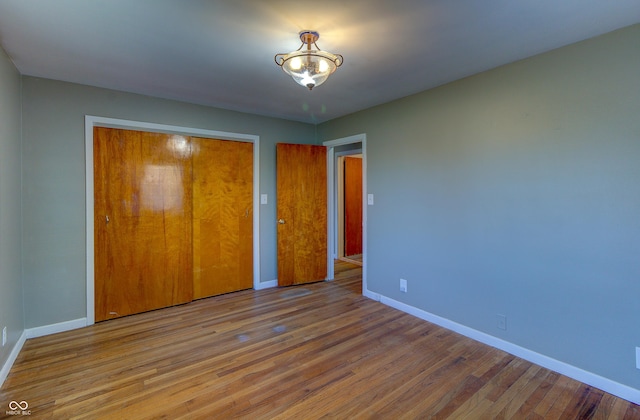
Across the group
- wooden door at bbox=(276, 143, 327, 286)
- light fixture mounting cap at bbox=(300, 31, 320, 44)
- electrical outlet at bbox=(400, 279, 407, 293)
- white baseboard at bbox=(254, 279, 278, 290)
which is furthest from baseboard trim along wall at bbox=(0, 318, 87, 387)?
electrical outlet at bbox=(400, 279, 407, 293)

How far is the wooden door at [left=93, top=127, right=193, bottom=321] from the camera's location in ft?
10.1

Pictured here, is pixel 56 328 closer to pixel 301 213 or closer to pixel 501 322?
pixel 301 213

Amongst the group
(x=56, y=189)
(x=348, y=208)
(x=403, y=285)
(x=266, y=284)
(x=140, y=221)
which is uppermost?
(x=56, y=189)

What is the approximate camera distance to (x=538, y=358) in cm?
233

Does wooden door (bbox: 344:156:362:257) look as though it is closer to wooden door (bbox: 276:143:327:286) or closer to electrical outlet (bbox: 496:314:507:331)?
wooden door (bbox: 276:143:327:286)

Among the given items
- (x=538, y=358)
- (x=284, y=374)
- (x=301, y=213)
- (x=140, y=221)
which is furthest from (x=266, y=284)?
(x=538, y=358)

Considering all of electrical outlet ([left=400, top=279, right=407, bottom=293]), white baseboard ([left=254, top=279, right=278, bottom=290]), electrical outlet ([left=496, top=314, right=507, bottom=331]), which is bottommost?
white baseboard ([left=254, top=279, right=278, bottom=290])

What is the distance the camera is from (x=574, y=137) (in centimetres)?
213

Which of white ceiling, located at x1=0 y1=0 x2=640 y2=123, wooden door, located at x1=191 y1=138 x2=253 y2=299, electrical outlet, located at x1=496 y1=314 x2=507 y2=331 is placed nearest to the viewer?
white ceiling, located at x1=0 y1=0 x2=640 y2=123

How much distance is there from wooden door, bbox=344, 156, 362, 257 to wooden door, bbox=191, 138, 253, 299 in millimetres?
2726

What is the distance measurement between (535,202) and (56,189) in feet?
13.9

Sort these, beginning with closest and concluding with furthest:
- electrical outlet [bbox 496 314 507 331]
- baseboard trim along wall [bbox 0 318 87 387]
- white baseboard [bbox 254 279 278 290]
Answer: baseboard trim along wall [bbox 0 318 87 387]
electrical outlet [bbox 496 314 507 331]
white baseboard [bbox 254 279 278 290]

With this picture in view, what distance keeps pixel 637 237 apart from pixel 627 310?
48cm

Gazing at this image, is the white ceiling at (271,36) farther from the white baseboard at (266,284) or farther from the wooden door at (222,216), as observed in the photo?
the white baseboard at (266,284)
